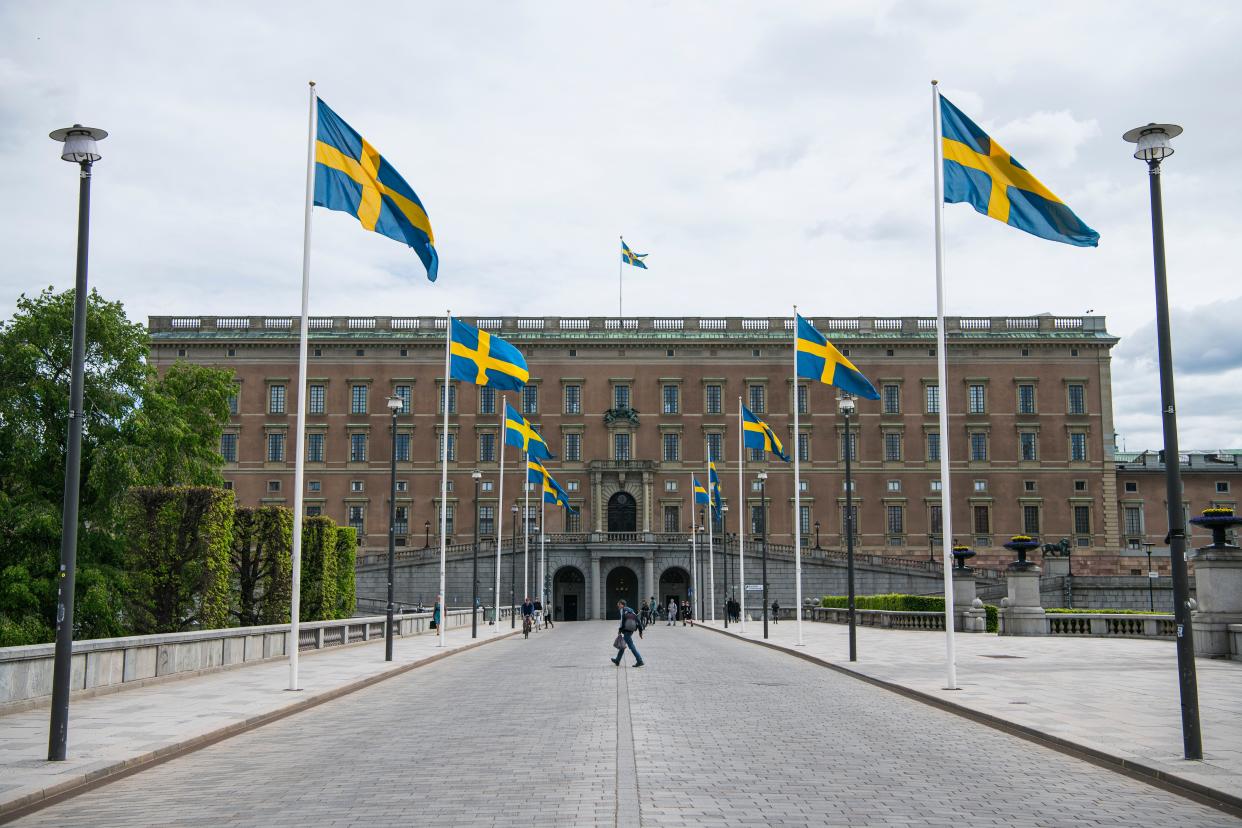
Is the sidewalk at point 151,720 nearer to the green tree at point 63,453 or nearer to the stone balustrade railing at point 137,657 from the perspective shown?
the stone balustrade railing at point 137,657

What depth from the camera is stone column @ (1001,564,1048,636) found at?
124ft

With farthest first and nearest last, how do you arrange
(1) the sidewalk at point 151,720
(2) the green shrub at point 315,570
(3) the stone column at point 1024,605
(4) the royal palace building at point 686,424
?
(4) the royal palace building at point 686,424 → (2) the green shrub at point 315,570 → (3) the stone column at point 1024,605 → (1) the sidewalk at point 151,720

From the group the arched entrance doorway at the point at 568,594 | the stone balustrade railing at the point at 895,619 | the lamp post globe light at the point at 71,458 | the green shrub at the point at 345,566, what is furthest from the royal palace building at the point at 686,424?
the lamp post globe light at the point at 71,458

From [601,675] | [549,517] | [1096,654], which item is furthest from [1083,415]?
[601,675]

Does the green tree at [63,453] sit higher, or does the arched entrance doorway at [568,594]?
the green tree at [63,453]

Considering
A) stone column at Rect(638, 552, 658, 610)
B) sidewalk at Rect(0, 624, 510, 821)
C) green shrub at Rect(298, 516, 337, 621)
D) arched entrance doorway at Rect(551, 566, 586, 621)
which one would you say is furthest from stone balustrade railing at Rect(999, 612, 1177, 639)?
arched entrance doorway at Rect(551, 566, 586, 621)

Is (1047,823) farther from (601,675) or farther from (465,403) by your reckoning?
(465,403)

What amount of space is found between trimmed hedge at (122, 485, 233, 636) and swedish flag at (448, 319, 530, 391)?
280 inches

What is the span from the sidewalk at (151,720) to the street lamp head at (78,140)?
6546 millimetres

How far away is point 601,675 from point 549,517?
209 ft

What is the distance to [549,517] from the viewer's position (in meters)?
89.3

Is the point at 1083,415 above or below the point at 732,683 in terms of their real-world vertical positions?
above

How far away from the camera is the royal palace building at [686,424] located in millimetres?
89250

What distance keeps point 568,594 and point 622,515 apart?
7.89 metres
